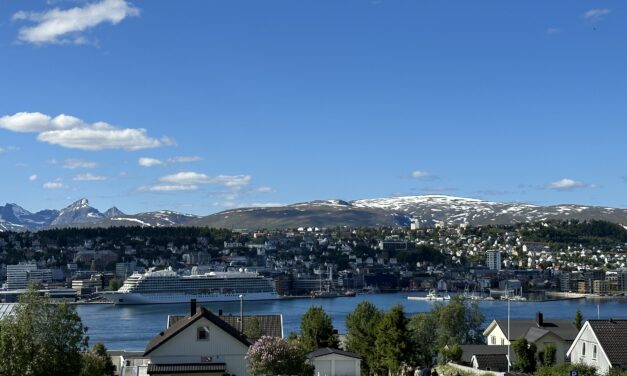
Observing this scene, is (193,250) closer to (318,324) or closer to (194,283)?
(194,283)

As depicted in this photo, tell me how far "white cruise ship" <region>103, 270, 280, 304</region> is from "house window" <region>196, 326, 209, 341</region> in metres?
97.1

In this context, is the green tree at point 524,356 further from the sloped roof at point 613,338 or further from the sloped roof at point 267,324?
the sloped roof at point 267,324

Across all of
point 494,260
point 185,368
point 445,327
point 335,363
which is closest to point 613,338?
point 335,363

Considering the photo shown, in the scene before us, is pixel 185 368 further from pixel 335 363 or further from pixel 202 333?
pixel 335 363

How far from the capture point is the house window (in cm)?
2033

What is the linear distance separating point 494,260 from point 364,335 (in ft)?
522

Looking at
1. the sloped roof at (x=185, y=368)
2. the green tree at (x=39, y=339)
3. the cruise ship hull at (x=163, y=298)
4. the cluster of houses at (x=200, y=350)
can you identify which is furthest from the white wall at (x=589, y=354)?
the cruise ship hull at (x=163, y=298)

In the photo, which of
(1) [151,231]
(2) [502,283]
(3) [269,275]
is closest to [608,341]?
(3) [269,275]

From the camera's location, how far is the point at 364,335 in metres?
29.2

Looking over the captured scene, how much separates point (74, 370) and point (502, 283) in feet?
471

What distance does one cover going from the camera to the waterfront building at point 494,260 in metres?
182

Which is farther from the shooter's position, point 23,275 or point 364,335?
point 23,275

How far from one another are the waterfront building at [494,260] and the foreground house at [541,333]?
152m

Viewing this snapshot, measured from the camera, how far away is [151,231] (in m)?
198
